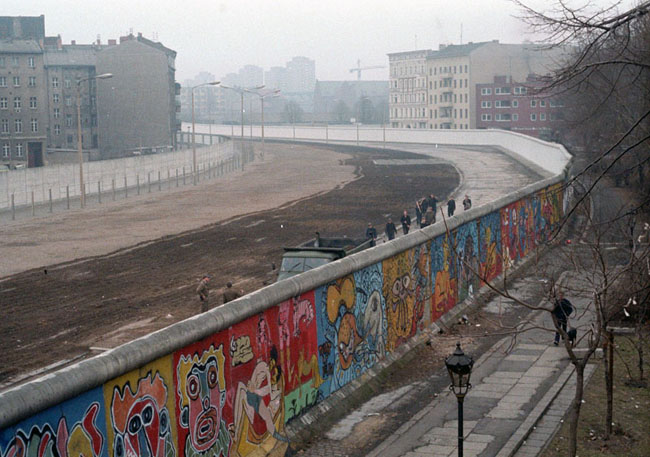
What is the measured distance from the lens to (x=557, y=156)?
66438 mm

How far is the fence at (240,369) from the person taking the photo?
10914 mm

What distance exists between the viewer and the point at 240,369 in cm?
1477

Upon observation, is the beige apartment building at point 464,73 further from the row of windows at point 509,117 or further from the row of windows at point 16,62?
the row of windows at point 16,62

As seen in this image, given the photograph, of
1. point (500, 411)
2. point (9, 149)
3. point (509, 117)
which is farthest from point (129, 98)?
point (500, 411)

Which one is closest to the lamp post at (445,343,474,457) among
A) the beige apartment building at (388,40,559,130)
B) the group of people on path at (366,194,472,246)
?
the group of people on path at (366,194,472,246)

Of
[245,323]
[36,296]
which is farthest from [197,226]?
[245,323]

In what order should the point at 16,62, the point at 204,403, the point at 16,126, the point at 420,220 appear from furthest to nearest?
the point at 16,62 < the point at 16,126 < the point at 420,220 < the point at 204,403

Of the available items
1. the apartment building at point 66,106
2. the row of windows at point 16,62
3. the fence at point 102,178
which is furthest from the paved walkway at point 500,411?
the apartment building at point 66,106

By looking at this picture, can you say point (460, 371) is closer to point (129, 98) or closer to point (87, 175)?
point (87, 175)

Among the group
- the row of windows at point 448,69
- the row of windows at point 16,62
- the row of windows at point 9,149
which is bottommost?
the row of windows at point 9,149

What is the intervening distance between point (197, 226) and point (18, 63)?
2629 inches

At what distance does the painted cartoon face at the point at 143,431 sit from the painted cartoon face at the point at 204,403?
71 centimetres

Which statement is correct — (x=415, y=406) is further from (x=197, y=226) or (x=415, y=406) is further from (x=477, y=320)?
(x=197, y=226)

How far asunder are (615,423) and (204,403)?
26.5 feet
